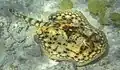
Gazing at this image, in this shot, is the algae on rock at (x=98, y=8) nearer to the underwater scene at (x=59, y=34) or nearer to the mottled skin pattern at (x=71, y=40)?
the underwater scene at (x=59, y=34)

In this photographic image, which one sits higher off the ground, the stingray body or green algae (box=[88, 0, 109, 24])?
green algae (box=[88, 0, 109, 24])

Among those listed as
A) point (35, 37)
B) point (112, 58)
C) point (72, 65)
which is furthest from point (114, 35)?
point (35, 37)

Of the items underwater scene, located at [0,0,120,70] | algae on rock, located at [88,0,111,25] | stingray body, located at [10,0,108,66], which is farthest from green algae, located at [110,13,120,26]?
stingray body, located at [10,0,108,66]

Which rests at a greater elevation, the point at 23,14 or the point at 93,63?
the point at 23,14

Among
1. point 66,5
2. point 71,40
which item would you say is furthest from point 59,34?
point 66,5

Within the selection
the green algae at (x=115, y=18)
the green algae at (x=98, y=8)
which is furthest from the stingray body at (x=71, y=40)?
the green algae at (x=115, y=18)

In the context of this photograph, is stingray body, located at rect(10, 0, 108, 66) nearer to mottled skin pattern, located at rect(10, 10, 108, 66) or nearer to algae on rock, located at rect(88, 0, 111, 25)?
mottled skin pattern, located at rect(10, 10, 108, 66)

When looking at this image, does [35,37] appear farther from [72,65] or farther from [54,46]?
[72,65]

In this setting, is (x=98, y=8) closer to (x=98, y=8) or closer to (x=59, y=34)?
(x=98, y=8)

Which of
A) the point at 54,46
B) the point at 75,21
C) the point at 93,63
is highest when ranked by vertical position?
the point at 75,21
